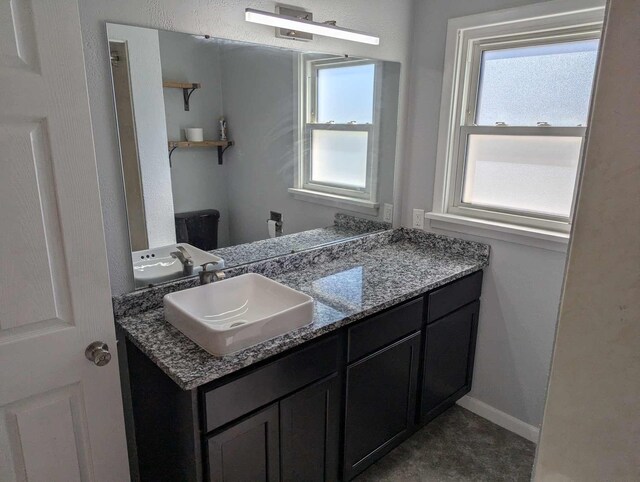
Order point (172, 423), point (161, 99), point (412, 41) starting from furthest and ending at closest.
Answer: point (412, 41), point (161, 99), point (172, 423)

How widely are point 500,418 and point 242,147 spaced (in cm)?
206

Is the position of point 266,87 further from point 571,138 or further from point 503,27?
point 571,138

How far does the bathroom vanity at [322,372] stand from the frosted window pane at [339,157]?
370mm

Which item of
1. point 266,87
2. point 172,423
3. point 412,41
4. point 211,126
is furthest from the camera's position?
point 412,41

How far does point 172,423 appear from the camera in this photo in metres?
1.40

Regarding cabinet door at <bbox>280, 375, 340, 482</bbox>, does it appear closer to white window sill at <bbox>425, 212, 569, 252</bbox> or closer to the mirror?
the mirror

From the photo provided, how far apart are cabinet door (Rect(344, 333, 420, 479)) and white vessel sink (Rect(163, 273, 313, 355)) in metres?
0.39

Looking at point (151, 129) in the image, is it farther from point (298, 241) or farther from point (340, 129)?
point (340, 129)

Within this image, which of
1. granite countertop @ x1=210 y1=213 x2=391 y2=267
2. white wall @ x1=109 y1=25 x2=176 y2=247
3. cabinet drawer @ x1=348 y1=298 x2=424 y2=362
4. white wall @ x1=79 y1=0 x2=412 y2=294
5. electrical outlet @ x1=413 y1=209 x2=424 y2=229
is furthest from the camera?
electrical outlet @ x1=413 y1=209 x2=424 y2=229

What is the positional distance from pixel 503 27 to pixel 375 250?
133 cm

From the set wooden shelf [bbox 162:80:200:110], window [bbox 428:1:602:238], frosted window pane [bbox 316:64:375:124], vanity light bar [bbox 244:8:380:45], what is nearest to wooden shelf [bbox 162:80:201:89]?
wooden shelf [bbox 162:80:200:110]

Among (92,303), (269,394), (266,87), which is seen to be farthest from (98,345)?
(266,87)

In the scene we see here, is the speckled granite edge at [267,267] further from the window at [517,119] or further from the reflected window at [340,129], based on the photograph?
the window at [517,119]

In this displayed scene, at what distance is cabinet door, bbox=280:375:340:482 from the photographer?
5.03ft
